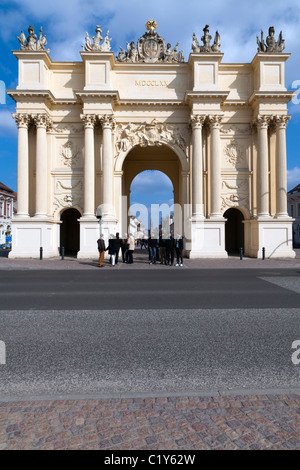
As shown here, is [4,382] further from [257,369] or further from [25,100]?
[25,100]

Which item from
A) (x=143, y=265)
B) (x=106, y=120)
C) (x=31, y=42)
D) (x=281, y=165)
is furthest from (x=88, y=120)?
(x=281, y=165)

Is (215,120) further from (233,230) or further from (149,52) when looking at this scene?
(233,230)

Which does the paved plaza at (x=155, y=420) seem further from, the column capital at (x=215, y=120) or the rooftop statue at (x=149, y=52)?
the rooftop statue at (x=149, y=52)

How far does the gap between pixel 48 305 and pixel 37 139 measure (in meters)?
18.7

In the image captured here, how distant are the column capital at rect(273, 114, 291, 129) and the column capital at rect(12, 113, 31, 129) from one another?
16781mm

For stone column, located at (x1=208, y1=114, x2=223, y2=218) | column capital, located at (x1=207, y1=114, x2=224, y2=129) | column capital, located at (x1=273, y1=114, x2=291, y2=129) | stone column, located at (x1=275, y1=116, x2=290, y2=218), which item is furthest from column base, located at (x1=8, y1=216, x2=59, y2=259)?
column capital, located at (x1=273, y1=114, x2=291, y2=129)

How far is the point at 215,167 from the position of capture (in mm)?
23812

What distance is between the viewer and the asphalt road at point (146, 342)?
11.8ft

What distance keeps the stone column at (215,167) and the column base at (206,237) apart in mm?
754

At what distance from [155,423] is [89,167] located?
2198cm

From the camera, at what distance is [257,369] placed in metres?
3.92

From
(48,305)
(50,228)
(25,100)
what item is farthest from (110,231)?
(48,305)

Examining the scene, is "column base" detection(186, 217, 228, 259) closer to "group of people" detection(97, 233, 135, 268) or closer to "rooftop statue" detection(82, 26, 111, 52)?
"group of people" detection(97, 233, 135, 268)

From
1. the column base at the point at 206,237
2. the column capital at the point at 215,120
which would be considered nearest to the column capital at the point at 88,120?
the column capital at the point at 215,120
